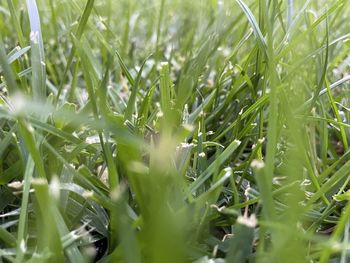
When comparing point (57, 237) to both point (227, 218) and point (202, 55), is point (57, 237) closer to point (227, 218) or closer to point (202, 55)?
point (227, 218)

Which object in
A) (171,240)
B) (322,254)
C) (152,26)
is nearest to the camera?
(171,240)

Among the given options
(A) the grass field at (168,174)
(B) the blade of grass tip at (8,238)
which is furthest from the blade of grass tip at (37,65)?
(B) the blade of grass tip at (8,238)

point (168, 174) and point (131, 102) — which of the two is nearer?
point (168, 174)

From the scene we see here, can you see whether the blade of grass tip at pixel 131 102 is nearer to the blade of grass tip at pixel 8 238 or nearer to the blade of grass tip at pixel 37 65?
the blade of grass tip at pixel 37 65

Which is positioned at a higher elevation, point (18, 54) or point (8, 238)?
point (18, 54)

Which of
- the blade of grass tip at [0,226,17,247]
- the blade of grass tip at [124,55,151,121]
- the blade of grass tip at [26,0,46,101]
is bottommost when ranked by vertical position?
the blade of grass tip at [0,226,17,247]

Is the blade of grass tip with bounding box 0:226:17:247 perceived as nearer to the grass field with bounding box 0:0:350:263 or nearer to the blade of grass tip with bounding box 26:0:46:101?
the grass field with bounding box 0:0:350:263

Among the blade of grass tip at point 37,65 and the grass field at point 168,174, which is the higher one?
the blade of grass tip at point 37,65

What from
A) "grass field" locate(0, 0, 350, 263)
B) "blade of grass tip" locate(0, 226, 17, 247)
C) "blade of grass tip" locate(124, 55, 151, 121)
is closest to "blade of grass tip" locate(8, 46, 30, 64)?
"grass field" locate(0, 0, 350, 263)

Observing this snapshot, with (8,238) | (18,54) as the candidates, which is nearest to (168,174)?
(8,238)

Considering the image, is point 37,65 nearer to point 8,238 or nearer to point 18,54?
point 18,54

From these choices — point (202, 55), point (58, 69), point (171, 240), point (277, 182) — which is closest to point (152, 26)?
point (58, 69)
